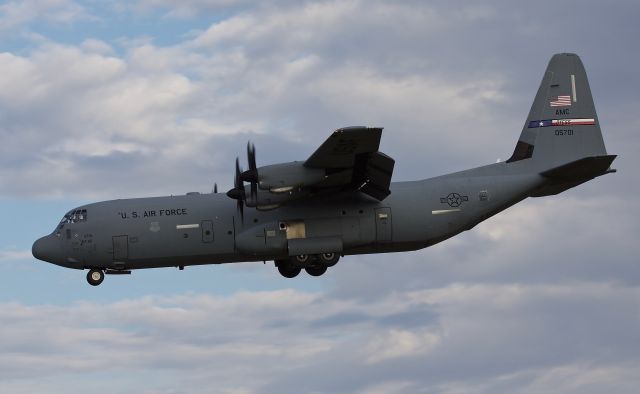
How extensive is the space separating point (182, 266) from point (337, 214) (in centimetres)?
579

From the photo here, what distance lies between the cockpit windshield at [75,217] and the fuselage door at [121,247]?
57.0 inches

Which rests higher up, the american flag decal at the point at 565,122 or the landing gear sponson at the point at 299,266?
the american flag decal at the point at 565,122

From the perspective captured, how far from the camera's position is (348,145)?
2808 cm

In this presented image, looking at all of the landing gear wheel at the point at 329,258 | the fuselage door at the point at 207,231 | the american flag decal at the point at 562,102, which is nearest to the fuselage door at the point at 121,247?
the fuselage door at the point at 207,231

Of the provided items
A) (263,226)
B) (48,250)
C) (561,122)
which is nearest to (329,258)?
(263,226)

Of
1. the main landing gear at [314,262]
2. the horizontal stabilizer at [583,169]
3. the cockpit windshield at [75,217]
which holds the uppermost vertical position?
the horizontal stabilizer at [583,169]

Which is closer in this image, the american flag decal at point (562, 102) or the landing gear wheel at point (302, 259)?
the landing gear wheel at point (302, 259)

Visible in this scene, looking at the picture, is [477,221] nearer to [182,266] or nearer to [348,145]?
[348,145]

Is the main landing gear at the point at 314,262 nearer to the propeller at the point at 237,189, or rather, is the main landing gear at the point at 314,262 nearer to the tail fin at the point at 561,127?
the propeller at the point at 237,189

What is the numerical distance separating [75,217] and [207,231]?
4.70m

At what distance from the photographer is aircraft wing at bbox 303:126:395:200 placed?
27.5 m

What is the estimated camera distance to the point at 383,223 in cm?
3228

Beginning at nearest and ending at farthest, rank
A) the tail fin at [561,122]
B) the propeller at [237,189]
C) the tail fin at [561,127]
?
the propeller at [237,189]
the tail fin at [561,127]
the tail fin at [561,122]

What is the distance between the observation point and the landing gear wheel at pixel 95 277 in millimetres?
33094
